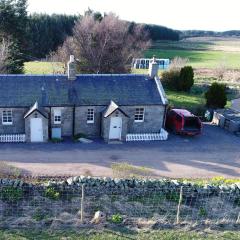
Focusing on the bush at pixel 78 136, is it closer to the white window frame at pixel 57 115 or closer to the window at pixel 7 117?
the white window frame at pixel 57 115

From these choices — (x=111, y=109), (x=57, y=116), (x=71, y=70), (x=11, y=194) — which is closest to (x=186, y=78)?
(x=111, y=109)

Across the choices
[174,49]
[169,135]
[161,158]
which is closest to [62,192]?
[161,158]

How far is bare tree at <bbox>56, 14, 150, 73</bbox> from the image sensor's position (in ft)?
163

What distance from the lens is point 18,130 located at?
93.2ft

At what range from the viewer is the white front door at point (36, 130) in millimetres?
27888

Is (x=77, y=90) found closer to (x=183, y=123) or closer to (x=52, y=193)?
(x=183, y=123)

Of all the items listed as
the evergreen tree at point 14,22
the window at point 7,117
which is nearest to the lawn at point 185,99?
the evergreen tree at point 14,22

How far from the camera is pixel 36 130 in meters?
28.1

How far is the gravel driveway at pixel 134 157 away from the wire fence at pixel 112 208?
5542 millimetres

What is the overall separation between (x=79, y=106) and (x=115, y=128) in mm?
3103

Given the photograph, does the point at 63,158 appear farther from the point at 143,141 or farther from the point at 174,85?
the point at 174,85

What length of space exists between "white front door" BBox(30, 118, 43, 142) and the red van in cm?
1072

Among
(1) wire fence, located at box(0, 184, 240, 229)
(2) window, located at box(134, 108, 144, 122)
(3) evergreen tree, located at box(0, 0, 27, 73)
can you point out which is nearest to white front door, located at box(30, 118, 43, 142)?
(2) window, located at box(134, 108, 144, 122)

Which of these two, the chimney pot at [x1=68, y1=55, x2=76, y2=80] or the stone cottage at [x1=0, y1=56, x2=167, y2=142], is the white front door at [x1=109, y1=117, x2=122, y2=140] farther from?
the chimney pot at [x1=68, y1=55, x2=76, y2=80]
